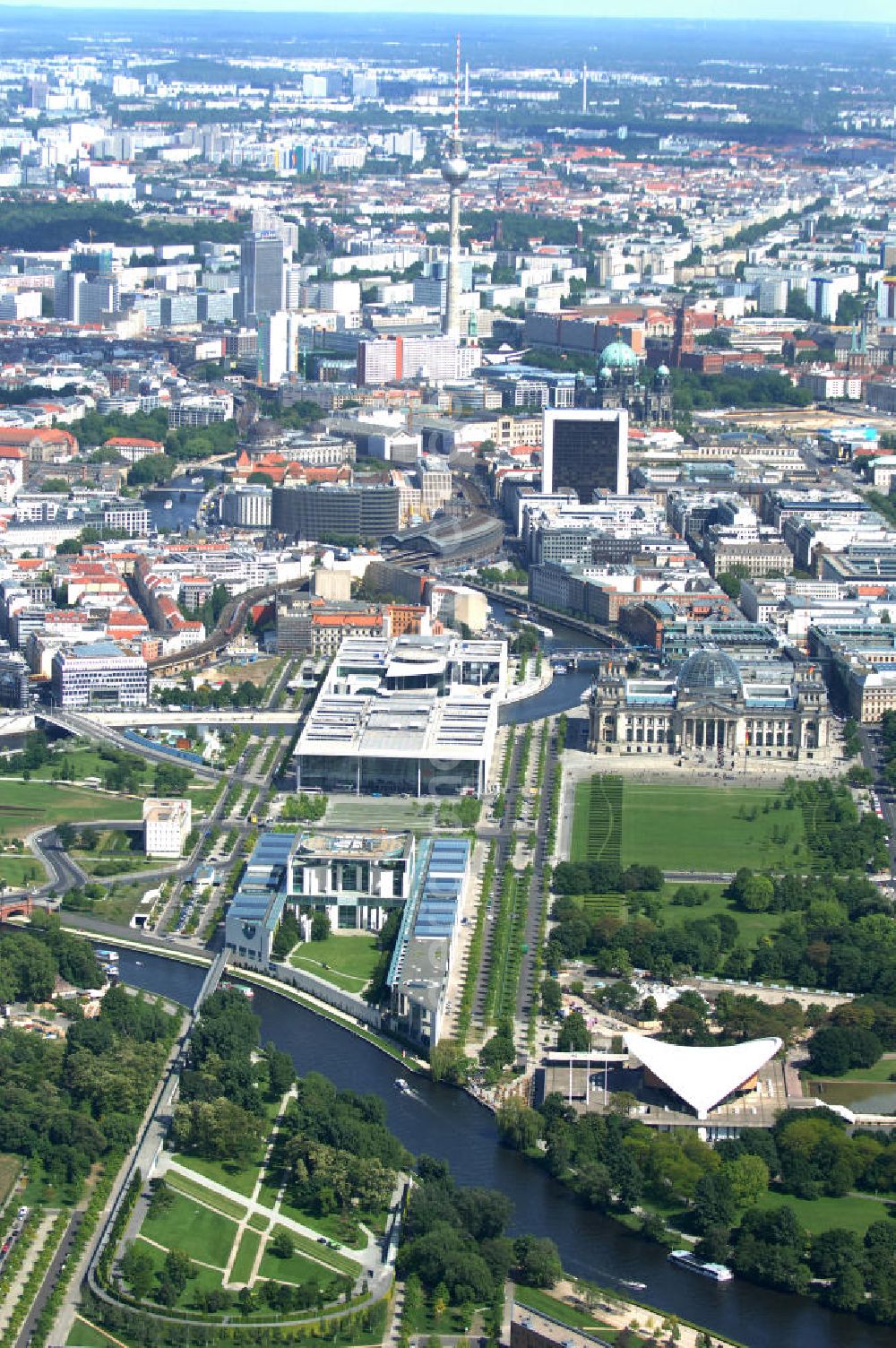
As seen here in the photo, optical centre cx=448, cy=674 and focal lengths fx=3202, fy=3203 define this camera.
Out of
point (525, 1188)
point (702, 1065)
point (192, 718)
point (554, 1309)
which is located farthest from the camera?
point (192, 718)

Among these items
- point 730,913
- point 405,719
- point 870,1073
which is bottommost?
point 870,1073

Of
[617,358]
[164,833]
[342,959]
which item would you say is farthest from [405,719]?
[617,358]

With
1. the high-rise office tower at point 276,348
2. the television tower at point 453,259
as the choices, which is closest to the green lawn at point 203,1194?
the high-rise office tower at point 276,348

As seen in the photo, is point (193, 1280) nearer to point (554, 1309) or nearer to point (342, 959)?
point (554, 1309)

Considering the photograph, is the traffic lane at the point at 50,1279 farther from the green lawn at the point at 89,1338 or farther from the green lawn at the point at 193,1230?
the green lawn at the point at 193,1230

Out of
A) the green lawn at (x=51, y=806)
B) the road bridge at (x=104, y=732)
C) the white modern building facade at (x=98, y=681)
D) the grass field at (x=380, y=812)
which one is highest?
the white modern building facade at (x=98, y=681)

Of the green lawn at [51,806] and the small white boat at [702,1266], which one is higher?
the green lawn at [51,806]

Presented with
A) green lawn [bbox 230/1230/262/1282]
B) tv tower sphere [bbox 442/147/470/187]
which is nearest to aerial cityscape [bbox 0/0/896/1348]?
green lawn [bbox 230/1230/262/1282]
